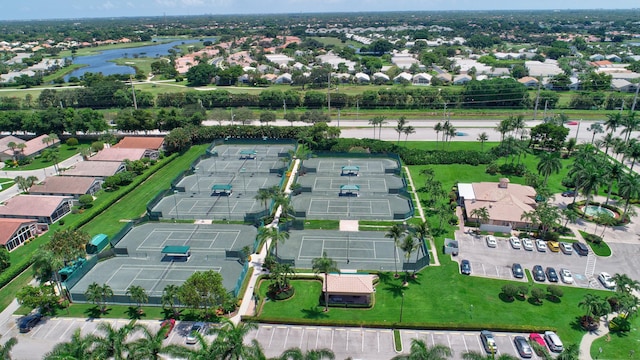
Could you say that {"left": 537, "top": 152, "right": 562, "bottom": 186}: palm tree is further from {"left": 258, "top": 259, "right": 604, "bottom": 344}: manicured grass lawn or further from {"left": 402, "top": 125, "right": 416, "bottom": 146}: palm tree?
{"left": 402, "top": 125, "right": 416, "bottom": 146}: palm tree

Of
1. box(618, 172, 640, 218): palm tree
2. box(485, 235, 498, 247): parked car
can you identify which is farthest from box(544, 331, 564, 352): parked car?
box(618, 172, 640, 218): palm tree

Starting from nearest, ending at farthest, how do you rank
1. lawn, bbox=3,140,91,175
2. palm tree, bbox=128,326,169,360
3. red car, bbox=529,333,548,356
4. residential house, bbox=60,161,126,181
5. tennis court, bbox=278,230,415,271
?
1. palm tree, bbox=128,326,169,360
2. red car, bbox=529,333,548,356
3. tennis court, bbox=278,230,415,271
4. residential house, bbox=60,161,126,181
5. lawn, bbox=3,140,91,175

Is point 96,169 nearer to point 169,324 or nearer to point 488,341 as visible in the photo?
point 169,324

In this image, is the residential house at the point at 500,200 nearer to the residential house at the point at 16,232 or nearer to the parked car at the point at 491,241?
the parked car at the point at 491,241

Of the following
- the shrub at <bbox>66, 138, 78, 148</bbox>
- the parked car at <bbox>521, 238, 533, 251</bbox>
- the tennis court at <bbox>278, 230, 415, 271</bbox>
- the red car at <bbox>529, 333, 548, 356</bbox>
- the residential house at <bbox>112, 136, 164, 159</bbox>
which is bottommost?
the tennis court at <bbox>278, 230, 415, 271</bbox>

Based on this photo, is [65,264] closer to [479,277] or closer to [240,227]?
[240,227]

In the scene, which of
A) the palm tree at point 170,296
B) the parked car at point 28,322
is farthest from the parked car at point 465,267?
the parked car at point 28,322

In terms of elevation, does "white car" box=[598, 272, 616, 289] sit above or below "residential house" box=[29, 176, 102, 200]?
below
